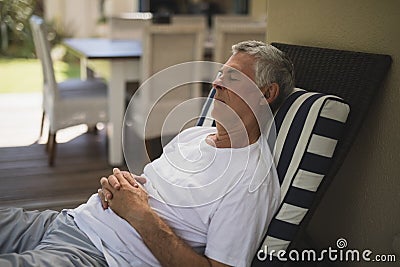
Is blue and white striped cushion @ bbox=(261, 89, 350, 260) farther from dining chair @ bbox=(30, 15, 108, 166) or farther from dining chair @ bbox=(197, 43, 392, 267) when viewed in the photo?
dining chair @ bbox=(30, 15, 108, 166)

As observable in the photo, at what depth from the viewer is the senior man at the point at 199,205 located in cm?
134

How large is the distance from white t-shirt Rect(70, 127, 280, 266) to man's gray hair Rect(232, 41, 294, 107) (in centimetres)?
19

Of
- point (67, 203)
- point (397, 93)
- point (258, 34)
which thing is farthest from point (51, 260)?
point (258, 34)

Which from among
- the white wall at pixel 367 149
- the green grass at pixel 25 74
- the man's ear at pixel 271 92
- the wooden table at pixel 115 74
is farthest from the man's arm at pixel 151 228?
the green grass at pixel 25 74

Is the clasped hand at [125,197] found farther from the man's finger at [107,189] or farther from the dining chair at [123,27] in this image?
the dining chair at [123,27]

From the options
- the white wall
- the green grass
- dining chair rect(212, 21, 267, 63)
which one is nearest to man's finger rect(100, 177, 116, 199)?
the white wall

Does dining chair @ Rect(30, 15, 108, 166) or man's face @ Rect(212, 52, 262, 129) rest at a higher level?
man's face @ Rect(212, 52, 262, 129)

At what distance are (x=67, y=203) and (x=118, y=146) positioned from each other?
2.62 ft

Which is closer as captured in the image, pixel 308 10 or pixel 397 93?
pixel 397 93

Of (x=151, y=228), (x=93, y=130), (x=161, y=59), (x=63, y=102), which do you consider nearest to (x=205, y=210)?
(x=151, y=228)

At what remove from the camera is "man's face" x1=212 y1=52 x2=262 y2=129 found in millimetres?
1442

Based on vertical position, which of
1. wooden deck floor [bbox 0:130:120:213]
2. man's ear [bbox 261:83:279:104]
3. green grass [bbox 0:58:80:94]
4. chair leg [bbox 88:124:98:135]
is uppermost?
man's ear [bbox 261:83:279:104]

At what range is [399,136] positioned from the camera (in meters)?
1.48

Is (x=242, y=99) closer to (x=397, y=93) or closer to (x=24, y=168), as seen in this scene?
(x=397, y=93)
